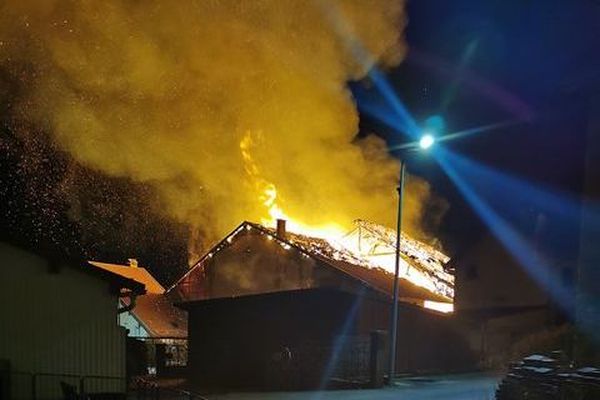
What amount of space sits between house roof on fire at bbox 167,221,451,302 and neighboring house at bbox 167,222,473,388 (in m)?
0.06

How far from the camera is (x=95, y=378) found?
14.2 m

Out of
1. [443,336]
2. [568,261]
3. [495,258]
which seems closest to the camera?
[443,336]

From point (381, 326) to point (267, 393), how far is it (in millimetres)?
7956

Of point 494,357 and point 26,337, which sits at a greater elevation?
point 26,337

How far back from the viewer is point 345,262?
27.8 meters

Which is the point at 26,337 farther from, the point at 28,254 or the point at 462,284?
the point at 462,284

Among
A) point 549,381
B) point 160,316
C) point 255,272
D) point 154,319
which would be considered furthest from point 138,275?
point 549,381

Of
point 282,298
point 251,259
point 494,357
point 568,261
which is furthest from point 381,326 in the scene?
point 568,261

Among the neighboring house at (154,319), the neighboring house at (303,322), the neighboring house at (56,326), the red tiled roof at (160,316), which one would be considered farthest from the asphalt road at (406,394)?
the red tiled roof at (160,316)

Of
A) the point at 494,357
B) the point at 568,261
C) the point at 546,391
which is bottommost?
the point at 494,357

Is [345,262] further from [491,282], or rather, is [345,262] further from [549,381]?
[549,381]

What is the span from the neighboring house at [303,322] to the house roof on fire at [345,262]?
0.06m

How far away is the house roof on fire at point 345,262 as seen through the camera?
25.9m

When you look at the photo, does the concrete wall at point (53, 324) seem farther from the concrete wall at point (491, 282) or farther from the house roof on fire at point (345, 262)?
the concrete wall at point (491, 282)
